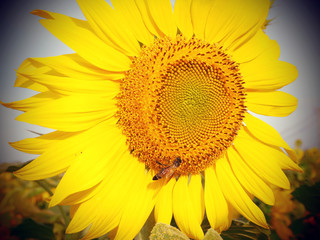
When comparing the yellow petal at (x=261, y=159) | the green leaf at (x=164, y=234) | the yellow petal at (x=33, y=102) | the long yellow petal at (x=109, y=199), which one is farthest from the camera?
the yellow petal at (x=261, y=159)

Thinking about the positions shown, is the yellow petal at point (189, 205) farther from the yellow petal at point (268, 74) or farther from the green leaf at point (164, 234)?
the yellow petal at point (268, 74)

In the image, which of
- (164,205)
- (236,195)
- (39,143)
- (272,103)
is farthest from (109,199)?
(272,103)

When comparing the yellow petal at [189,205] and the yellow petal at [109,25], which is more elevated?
the yellow petal at [109,25]

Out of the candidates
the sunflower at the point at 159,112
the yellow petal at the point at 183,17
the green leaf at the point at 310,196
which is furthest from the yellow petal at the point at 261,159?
the yellow petal at the point at 183,17

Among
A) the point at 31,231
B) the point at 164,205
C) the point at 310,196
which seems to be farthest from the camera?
the point at 310,196

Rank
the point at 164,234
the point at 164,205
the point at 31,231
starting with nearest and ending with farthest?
the point at 164,234 → the point at 164,205 → the point at 31,231

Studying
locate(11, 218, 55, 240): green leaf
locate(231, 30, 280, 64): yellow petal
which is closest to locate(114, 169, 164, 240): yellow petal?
locate(11, 218, 55, 240): green leaf

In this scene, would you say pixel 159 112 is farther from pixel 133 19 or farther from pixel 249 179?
pixel 249 179

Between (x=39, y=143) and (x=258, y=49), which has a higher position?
(x=258, y=49)
